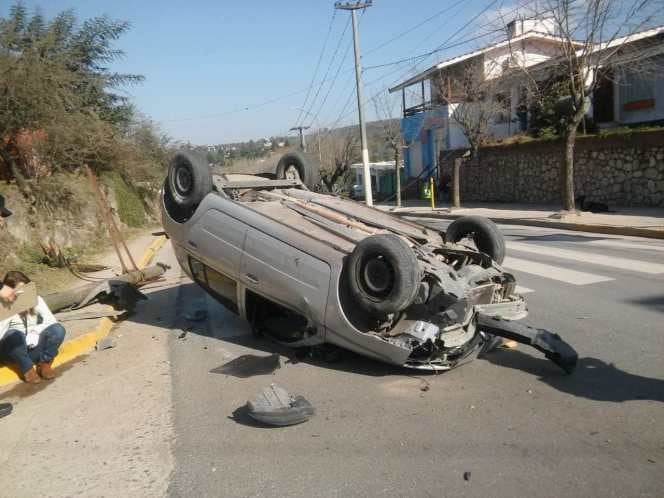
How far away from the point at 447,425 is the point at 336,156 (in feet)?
138

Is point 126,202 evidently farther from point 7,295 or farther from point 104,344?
point 7,295

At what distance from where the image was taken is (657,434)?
356 cm

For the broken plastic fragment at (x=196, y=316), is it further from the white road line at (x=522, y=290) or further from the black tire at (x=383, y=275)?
the white road line at (x=522, y=290)

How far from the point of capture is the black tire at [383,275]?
4.38 meters

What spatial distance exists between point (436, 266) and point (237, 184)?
285cm

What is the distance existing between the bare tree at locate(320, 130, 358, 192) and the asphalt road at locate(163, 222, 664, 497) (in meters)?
30.0

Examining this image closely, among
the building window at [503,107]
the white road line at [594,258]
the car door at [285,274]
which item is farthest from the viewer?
the building window at [503,107]

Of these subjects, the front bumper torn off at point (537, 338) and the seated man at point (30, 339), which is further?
the seated man at point (30, 339)

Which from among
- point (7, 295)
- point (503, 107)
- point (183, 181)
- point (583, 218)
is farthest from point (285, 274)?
point (503, 107)

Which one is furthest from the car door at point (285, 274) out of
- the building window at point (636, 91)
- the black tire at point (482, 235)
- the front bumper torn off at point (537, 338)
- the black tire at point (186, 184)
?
the building window at point (636, 91)

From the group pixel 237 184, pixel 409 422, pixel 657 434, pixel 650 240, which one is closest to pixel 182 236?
pixel 237 184

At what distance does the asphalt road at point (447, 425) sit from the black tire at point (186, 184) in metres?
1.56

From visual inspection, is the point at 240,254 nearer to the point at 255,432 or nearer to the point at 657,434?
the point at 255,432

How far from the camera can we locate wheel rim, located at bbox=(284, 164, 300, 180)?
8.04m
